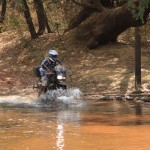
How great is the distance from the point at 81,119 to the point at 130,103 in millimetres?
3648

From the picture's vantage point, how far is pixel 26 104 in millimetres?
14258

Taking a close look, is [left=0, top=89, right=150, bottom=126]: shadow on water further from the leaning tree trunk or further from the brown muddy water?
the leaning tree trunk

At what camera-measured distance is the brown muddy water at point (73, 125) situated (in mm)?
7809

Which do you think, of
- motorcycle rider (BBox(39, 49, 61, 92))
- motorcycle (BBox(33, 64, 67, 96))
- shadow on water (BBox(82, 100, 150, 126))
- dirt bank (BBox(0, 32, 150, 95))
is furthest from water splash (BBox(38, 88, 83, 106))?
dirt bank (BBox(0, 32, 150, 95))

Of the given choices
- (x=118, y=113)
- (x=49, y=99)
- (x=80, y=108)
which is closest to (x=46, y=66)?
(x=49, y=99)

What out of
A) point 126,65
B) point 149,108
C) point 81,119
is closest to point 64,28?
point 126,65

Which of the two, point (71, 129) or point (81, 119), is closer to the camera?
point (71, 129)

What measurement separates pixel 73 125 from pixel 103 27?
12436 millimetres

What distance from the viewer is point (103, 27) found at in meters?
21.7

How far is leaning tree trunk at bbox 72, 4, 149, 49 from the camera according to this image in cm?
2048

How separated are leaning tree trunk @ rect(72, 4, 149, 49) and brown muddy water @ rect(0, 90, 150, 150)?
21.8 feet

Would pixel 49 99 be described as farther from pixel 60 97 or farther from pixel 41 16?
pixel 41 16

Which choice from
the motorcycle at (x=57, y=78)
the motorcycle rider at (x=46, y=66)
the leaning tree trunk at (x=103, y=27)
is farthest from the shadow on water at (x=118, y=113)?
the leaning tree trunk at (x=103, y=27)

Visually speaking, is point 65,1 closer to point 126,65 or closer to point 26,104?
point 126,65
